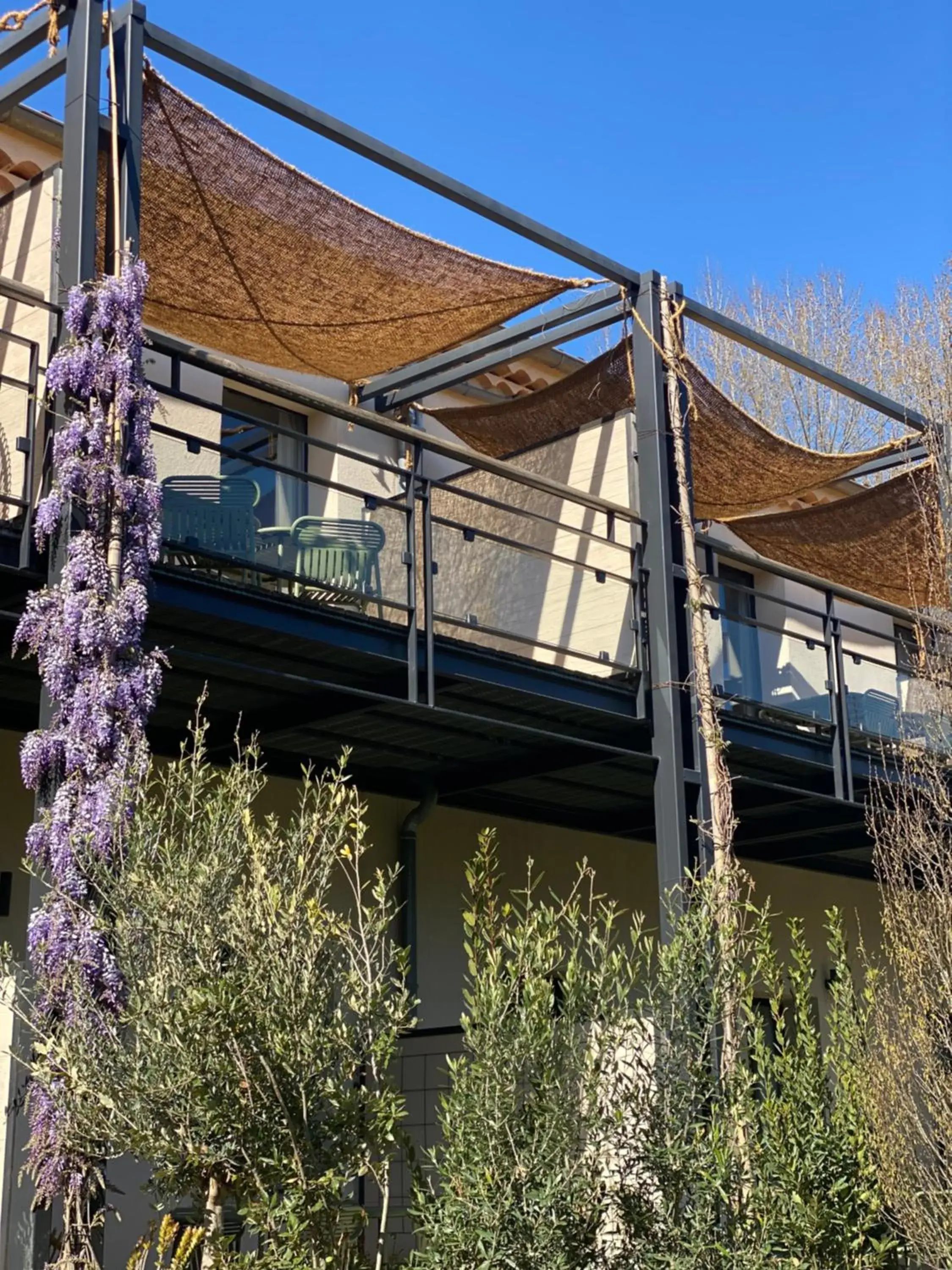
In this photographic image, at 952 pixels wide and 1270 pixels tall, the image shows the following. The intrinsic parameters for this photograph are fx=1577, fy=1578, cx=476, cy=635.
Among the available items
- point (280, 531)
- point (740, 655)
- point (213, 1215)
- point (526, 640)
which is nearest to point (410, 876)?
point (526, 640)

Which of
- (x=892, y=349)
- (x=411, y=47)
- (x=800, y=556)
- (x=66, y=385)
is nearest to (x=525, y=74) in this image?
(x=411, y=47)

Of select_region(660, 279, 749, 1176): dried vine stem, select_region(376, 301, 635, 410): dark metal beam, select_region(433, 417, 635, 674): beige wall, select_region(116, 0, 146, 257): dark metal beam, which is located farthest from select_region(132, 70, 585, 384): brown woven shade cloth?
select_region(433, 417, 635, 674): beige wall

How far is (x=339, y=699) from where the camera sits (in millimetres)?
8797

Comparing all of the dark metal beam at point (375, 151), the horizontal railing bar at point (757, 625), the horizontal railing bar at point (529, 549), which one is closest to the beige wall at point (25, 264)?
the dark metal beam at point (375, 151)

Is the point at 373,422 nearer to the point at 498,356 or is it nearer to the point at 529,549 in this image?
the point at 529,549

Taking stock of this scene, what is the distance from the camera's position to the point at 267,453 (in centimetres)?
1098

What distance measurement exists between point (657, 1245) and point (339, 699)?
13.5 feet

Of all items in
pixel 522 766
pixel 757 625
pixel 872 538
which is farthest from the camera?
pixel 872 538

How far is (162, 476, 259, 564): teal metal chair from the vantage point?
25.4 ft

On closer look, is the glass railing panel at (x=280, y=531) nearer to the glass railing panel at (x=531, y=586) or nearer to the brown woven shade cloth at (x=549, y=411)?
the glass railing panel at (x=531, y=586)

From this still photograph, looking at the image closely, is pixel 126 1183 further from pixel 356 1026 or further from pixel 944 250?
pixel 944 250

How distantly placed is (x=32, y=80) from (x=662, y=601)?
466 cm

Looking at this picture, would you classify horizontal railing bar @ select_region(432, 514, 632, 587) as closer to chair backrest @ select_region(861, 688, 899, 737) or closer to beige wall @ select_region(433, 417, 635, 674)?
beige wall @ select_region(433, 417, 635, 674)

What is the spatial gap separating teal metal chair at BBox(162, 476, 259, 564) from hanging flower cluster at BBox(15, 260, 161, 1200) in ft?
1.78
